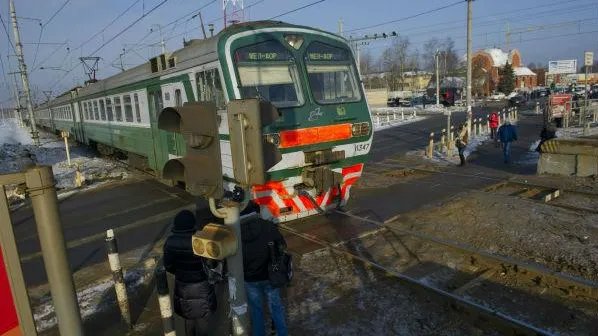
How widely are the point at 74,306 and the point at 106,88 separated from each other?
564 inches

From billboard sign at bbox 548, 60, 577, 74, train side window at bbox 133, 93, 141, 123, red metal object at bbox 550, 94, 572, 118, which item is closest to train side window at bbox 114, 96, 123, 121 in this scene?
train side window at bbox 133, 93, 141, 123

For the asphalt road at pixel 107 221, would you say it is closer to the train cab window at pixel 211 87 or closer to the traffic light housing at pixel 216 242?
the train cab window at pixel 211 87

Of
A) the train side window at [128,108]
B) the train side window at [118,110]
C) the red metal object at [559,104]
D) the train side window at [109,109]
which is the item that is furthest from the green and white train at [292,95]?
the red metal object at [559,104]

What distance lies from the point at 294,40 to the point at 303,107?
4.07 ft

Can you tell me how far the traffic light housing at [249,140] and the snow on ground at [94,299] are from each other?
12.0 ft

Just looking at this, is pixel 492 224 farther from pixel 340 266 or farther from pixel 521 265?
pixel 340 266

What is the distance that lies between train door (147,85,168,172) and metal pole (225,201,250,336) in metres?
7.36

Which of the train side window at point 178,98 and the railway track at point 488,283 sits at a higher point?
the train side window at point 178,98

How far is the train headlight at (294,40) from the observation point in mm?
7582

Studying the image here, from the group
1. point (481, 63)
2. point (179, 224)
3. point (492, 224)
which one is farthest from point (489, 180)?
point (481, 63)

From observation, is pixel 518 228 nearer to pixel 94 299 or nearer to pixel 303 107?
pixel 303 107

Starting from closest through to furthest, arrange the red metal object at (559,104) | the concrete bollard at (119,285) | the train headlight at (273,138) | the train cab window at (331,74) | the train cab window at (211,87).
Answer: the concrete bollard at (119,285) < the train headlight at (273,138) < the train cab window at (211,87) < the train cab window at (331,74) < the red metal object at (559,104)

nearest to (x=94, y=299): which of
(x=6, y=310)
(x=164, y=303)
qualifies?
(x=164, y=303)

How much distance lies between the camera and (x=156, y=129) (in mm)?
Answer: 10562
